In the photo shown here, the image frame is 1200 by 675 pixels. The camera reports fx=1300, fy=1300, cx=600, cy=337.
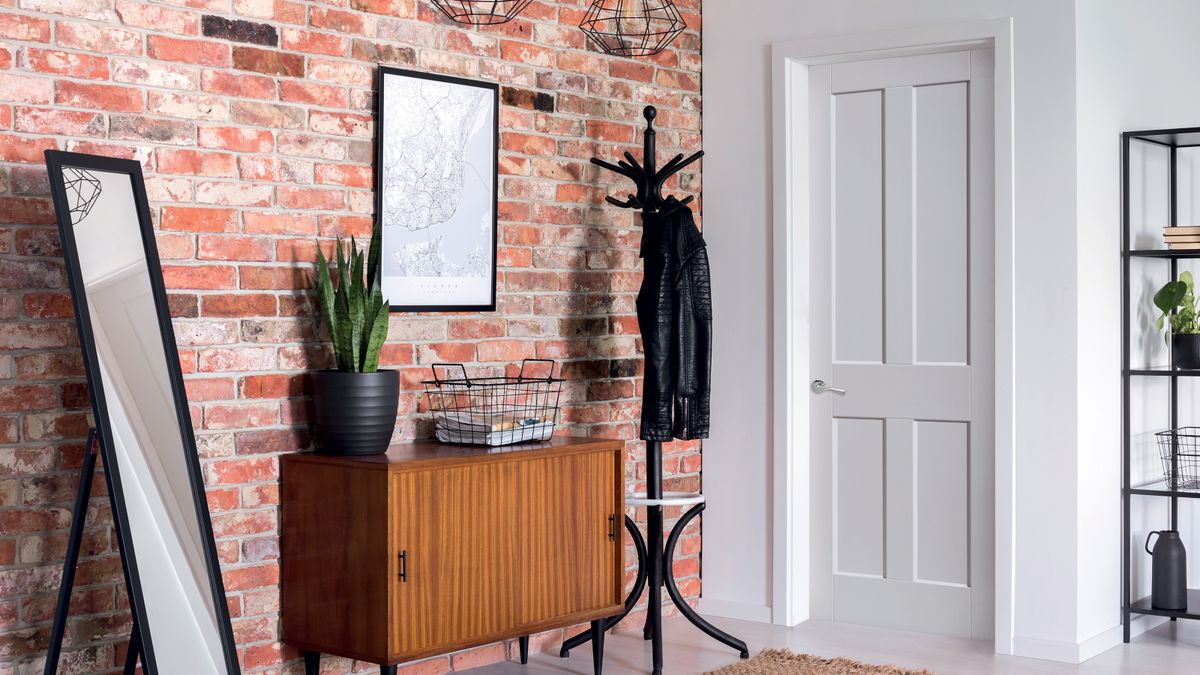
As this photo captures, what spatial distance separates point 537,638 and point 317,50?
215 centimetres

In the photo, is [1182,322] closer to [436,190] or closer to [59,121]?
[436,190]

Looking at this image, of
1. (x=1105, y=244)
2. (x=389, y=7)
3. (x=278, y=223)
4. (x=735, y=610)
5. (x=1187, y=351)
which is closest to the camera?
(x=278, y=223)

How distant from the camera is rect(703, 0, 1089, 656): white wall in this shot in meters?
4.40

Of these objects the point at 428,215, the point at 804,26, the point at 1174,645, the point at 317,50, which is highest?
the point at 804,26

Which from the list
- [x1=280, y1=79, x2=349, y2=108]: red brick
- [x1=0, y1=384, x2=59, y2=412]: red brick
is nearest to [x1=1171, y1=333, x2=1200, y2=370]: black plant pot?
[x1=280, y1=79, x2=349, y2=108]: red brick

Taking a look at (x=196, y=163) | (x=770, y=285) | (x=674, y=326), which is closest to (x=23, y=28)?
(x=196, y=163)

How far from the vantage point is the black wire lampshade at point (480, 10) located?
13.7 ft

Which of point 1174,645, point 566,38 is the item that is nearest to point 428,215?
point 566,38

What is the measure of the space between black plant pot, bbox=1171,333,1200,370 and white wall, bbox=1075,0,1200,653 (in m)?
0.22

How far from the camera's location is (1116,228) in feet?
15.3

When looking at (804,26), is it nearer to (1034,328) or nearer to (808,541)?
(1034,328)

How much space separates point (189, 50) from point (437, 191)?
94cm

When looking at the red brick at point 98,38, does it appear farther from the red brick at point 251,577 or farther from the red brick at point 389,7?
the red brick at point 251,577

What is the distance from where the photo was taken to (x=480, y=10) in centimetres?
430
